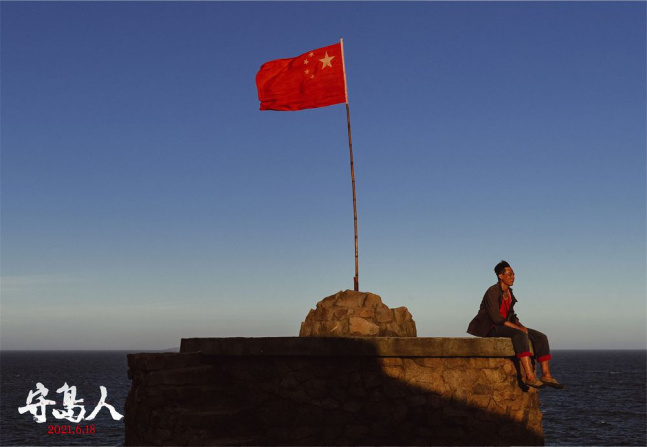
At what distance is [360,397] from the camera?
911 centimetres

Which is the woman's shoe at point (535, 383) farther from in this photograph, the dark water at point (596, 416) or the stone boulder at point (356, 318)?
the dark water at point (596, 416)

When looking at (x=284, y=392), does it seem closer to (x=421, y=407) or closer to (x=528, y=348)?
(x=421, y=407)

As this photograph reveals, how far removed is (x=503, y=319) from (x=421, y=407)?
1.56 meters

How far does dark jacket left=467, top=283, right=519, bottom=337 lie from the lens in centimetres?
901

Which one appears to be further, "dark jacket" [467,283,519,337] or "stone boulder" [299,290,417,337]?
"stone boulder" [299,290,417,337]

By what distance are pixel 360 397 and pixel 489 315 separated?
6.55 feet

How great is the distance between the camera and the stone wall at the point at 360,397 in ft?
29.3

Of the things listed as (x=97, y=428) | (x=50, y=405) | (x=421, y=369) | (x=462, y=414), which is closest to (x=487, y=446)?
(x=462, y=414)

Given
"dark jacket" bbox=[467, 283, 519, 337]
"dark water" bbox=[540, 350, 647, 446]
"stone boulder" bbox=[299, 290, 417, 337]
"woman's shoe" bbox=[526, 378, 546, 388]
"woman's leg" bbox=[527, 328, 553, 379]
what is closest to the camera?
"woman's shoe" bbox=[526, 378, 546, 388]

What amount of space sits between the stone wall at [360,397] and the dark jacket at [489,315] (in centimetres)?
29

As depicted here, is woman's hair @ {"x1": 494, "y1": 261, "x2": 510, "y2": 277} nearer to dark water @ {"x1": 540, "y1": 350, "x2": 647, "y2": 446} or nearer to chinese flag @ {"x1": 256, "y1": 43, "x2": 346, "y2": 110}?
chinese flag @ {"x1": 256, "y1": 43, "x2": 346, "y2": 110}

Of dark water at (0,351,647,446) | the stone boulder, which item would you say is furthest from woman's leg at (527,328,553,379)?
dark water at (0,351,647,446)

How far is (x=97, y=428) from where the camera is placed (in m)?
42.1

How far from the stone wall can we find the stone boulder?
0.81 metres
